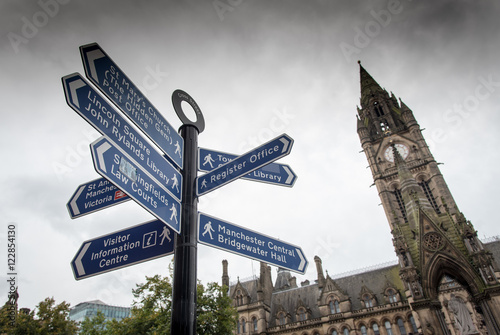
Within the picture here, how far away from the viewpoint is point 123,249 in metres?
3.89

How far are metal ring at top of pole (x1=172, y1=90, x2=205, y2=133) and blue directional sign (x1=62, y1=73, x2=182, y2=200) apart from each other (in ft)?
2.31

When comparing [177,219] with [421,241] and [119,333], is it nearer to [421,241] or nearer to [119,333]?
[119,333]

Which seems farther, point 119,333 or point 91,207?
point 119,333

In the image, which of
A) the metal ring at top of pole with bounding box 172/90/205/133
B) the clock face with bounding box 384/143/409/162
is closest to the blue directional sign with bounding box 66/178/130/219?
the metal ring at top of pole with bounding box 172/90/205/133

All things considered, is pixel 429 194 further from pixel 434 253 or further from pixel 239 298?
pixel 239 298

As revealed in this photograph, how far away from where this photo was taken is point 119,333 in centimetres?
2047

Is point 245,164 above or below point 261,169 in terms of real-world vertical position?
below

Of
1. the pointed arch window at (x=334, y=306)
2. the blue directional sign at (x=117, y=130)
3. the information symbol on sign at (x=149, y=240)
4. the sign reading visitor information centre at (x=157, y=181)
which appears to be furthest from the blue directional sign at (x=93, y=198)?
the pointed arch window at (x=334, y=306)

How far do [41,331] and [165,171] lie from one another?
24.4 m

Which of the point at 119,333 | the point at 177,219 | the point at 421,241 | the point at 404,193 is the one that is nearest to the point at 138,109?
the point at 177,219

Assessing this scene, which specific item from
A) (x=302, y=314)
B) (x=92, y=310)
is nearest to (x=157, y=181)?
(x=302, y=314)

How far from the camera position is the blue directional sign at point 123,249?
3758 mm

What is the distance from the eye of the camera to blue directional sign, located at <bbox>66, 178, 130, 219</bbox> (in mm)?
4207

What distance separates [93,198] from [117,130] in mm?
1405
